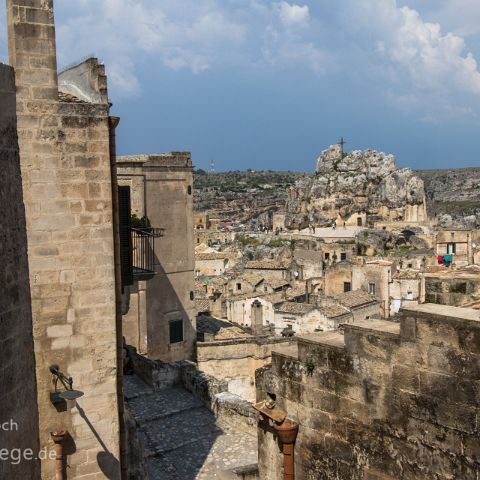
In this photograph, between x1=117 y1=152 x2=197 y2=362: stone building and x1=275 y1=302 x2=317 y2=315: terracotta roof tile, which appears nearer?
x1=117 y1=152 x2=197 y2=362: stone building

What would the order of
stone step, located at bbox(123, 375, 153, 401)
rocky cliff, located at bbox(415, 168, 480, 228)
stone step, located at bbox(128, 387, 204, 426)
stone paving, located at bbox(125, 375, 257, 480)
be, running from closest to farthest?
stone paving, located at bbox(125, 375, 257, 480) < stone step, located at bbox(128, 387, 204, 426) < stone step, located at bbox(123, 375, 153, 401) < rocky cliff, located at bbox(415, 168, 480, 228)

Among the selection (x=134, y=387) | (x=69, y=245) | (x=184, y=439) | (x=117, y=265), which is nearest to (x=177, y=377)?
(x=134, y=387)

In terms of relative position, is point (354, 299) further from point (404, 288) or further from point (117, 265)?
point (117, 265)

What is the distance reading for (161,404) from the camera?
15.2 metres

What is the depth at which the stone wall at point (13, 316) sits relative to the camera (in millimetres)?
4496

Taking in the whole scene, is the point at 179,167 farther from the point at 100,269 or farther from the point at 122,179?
the point at 100,269

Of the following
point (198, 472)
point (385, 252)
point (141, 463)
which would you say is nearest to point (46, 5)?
point (141, 463)

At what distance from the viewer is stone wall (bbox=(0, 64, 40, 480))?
14.8 feet

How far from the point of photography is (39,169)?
7137mm

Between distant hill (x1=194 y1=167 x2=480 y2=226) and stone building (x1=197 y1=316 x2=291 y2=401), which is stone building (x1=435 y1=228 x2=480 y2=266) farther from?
distant hill (x1=194 y1=167 x2=480 y2=226)

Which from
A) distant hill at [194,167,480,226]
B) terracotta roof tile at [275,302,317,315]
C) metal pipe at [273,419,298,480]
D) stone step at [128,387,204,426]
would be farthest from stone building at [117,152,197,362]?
distant hill at [194,167,480,226]

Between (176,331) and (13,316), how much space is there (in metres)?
17.3

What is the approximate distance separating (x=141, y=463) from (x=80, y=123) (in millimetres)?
5513

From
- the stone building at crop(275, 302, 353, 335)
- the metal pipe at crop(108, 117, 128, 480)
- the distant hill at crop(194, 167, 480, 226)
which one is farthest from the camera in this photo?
the distant hill at crop(194, 167, 480, 226)
